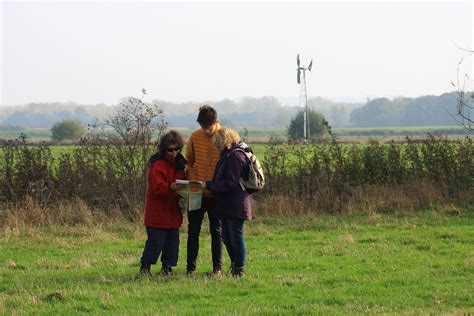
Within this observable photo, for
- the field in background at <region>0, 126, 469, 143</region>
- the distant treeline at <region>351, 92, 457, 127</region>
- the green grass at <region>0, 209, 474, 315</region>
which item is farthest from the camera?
the distant treeline at <region>351, 92, 457, 127</region>

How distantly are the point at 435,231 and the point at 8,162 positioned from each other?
9.52m

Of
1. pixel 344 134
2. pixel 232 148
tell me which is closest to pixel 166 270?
pixel 232 148

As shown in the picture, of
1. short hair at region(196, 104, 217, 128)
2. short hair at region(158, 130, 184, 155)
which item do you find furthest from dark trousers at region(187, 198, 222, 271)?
short hair at region(196, 104, 217, 128)

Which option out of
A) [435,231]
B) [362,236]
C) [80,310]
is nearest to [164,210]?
[80,310]

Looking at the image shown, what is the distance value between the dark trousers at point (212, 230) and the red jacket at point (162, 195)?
238mm

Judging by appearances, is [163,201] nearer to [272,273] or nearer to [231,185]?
[231,185]

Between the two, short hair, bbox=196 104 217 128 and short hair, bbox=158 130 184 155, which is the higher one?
short hair, bbox=196 104 217 128

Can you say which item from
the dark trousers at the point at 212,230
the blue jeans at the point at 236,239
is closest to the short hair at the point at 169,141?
the dark trousers at the point at 212,230

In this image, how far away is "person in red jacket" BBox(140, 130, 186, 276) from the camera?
913cm

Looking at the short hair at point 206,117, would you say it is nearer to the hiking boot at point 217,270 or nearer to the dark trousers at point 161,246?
the dark trousers at point 161,246

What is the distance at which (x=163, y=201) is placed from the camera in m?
9.28

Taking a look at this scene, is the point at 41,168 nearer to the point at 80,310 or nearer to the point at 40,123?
the point at 80,310

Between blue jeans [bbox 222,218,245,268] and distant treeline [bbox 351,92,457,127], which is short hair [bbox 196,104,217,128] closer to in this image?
blue jeans [bbox 222,218,245,268]

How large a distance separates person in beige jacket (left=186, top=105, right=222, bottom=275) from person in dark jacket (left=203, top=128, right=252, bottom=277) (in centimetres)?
15
